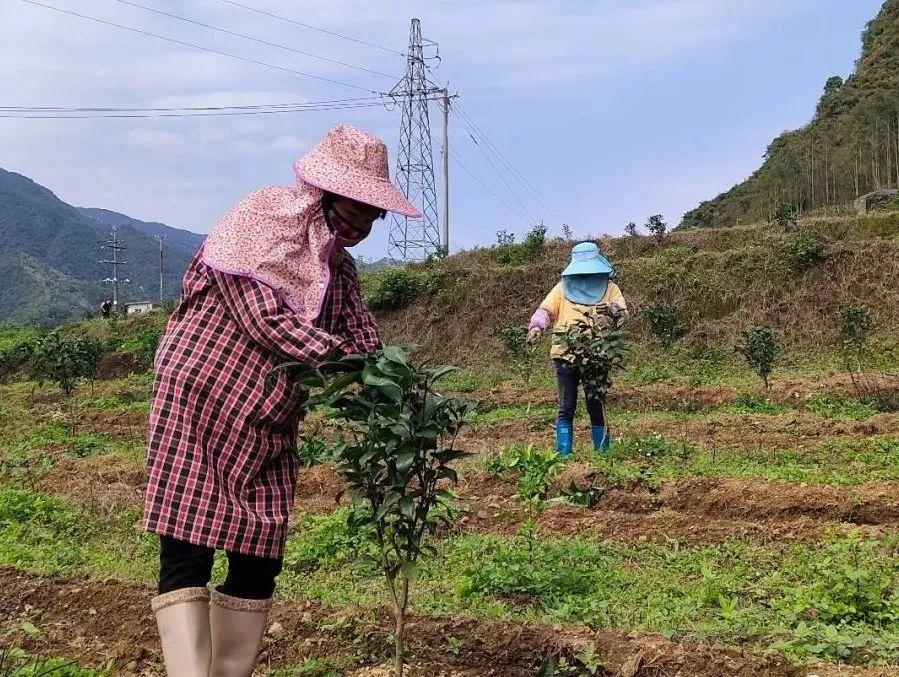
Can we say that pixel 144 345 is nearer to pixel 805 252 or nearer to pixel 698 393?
pixel 698 393

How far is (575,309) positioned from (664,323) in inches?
406

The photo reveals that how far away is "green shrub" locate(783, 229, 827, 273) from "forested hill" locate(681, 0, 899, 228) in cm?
1755

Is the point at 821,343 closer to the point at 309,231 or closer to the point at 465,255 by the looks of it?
the point at 465,255

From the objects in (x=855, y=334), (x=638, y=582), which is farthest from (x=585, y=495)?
(x=855, y=334)

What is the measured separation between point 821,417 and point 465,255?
53.7ft

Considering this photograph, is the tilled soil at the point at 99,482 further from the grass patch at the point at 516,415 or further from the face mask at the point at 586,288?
the face mask at the point at 586,288

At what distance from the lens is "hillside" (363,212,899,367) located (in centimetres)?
1712

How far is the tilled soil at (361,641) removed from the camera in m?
2.69

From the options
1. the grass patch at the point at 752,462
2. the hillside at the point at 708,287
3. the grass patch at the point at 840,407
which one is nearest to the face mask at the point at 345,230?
the grass patch at the point at 752,462

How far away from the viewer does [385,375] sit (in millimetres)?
2137

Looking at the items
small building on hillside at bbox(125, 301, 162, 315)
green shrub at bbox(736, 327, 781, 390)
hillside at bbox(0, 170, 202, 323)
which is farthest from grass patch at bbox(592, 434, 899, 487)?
hillside at bbox(0, 170, 202, 323)

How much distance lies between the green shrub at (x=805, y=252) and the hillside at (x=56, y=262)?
6550cm

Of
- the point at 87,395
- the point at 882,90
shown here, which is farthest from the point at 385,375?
the point at 882,90

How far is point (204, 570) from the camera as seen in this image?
224cm
